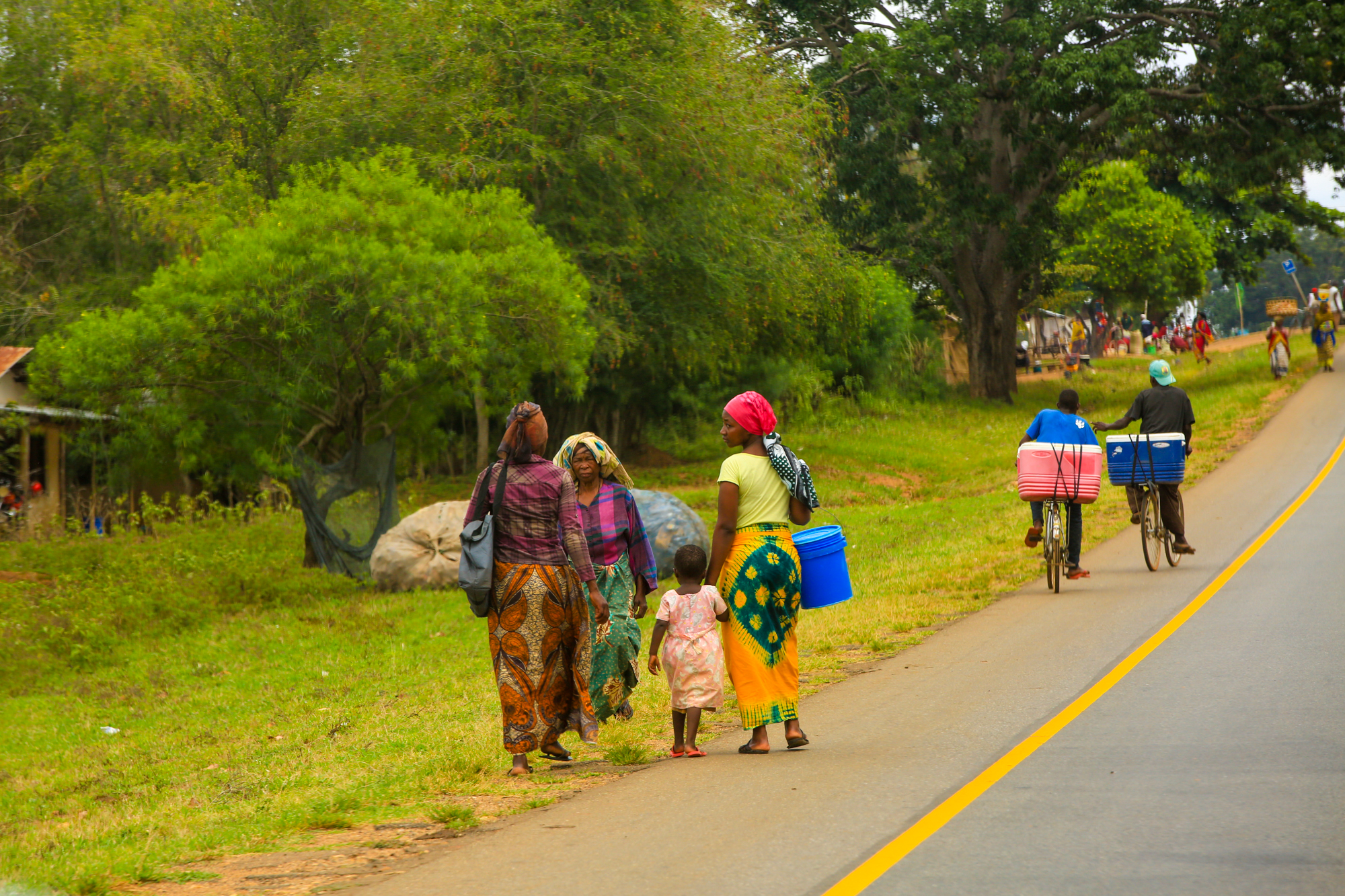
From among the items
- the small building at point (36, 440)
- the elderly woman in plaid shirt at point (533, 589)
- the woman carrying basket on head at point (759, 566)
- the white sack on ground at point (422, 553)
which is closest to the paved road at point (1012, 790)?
the woman carrying basket on head at point (759, 566)

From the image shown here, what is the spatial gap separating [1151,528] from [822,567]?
8.31 m

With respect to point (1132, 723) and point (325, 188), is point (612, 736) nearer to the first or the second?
point (1132, 723)

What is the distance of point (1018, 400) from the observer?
45.7m

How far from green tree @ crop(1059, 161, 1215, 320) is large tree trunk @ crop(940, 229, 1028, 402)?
15.4 meters

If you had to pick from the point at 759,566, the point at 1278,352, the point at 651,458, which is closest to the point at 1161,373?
the point at 759,566

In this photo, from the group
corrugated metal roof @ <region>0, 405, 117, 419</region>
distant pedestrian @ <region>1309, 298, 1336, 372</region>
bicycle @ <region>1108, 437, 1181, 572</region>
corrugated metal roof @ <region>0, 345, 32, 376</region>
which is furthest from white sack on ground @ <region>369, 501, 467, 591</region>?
distant pedestrian @ <region>1309, 298, 1336, 372</region>

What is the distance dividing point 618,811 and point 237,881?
1829 mm

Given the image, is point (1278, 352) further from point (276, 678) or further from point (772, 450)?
point (772, 450)

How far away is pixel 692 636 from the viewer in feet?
26.0

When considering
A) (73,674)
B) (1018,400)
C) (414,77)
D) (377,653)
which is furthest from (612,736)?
(1018,400)

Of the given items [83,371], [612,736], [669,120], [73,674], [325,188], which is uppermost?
Result: [669,120]

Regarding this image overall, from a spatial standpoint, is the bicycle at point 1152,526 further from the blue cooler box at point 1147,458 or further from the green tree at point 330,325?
the green tree at point 330,325

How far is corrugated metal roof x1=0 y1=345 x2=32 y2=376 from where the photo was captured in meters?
27.3

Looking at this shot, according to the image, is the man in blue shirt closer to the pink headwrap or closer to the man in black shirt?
the man in black shirt
